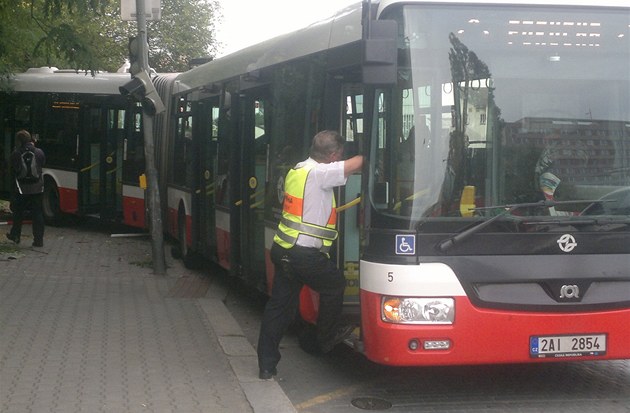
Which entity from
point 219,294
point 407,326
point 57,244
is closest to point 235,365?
point 407,326

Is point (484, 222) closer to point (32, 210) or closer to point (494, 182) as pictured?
point (494, 182)

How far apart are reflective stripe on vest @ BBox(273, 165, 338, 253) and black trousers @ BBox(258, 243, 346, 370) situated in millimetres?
86

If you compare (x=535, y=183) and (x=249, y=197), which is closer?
(x=535, y=183)

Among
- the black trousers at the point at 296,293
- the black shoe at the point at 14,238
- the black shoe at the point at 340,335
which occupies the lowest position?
the black shoe at the point at 14,238

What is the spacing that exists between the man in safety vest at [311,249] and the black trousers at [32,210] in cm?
932

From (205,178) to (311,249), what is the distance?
19.5 ft

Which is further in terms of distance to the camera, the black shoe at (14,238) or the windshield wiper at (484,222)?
the black shoe at (14,238)

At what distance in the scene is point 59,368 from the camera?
7746mm

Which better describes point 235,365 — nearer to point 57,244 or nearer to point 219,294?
point 219,294

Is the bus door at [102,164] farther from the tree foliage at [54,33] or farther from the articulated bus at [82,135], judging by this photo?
the tree foliage at [54,33]

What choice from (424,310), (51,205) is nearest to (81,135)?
(51,205)

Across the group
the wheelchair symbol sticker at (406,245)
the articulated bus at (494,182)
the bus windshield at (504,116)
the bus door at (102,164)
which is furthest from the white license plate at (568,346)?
the bus door at (102,164)

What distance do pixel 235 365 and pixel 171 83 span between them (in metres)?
8.61

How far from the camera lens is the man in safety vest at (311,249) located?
723 centimetres
